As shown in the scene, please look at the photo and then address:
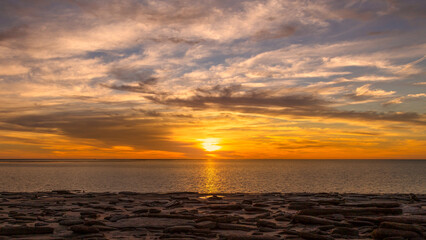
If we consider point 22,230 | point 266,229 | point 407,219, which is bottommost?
point 266,229

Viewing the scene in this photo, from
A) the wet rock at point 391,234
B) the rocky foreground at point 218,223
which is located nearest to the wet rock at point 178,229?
the rocky foreground at point 218,223

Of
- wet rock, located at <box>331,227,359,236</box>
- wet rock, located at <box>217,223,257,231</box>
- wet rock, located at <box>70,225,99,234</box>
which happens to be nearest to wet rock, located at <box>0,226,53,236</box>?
wet rock, located at <box>70,225,99,234</box>

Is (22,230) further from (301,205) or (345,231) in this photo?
(301,205)

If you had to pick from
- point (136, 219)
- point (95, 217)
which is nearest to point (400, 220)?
point (136, 219)

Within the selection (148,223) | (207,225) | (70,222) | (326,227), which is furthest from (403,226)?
(70,222)

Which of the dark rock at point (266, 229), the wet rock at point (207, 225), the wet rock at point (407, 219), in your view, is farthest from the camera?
the wet rock at point (207, 225)

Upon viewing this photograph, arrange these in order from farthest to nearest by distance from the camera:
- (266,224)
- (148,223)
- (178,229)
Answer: (148,223) → (266,224) → (178,229)

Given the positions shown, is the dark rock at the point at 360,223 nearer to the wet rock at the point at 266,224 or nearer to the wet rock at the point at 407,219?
the wet rock at the point at 407,219

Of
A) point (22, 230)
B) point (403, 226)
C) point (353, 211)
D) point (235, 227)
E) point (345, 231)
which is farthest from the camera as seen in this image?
point (353, 211)

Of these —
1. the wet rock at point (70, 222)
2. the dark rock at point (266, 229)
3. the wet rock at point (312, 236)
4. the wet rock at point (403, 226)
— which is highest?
the wet rock at point (403, 226)

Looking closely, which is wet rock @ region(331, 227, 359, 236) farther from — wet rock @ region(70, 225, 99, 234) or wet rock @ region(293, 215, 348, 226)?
wet rock @ region(70, 225, 99, 234)

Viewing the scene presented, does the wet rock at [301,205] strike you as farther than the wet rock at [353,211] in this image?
Yes

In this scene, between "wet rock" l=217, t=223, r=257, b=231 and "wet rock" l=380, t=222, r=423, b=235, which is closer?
"wet rock" l=380, t=222, r=423, b=235

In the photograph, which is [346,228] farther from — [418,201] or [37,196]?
[37,196]
